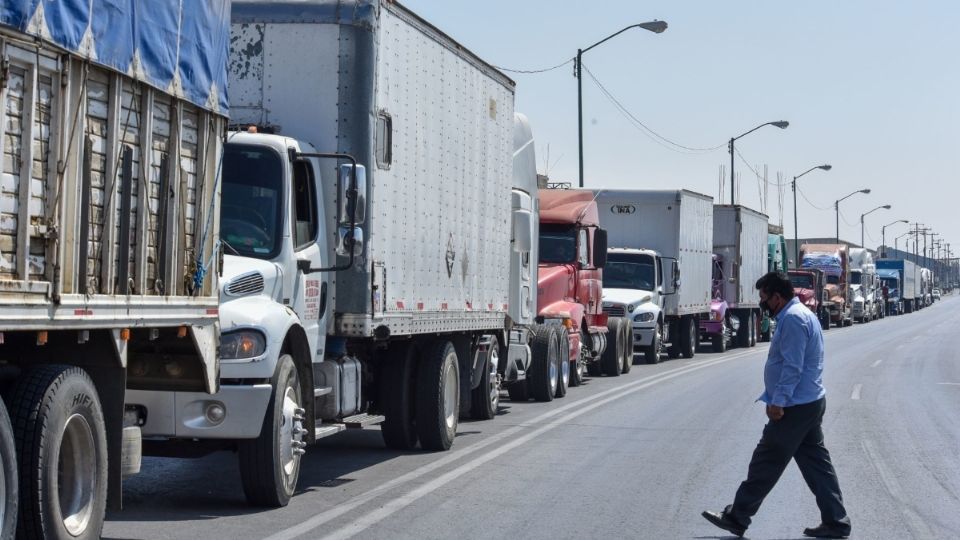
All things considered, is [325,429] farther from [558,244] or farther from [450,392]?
[558,244]

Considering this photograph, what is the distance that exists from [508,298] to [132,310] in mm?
10076

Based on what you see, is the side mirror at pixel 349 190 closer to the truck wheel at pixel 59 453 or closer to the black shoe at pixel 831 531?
the truck wheel at pixel 59 453

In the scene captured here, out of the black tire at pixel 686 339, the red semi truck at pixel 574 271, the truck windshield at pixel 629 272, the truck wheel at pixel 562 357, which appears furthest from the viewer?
the black tire at pixel 686 339

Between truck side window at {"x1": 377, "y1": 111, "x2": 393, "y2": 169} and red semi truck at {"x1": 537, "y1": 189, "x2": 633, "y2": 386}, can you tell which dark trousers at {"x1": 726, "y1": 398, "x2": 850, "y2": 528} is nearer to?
truck side window at {"x1": 377, "y1": 111, "x2": 393, "y2": 169}

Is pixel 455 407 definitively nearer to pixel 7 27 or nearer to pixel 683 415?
pixel 683 415

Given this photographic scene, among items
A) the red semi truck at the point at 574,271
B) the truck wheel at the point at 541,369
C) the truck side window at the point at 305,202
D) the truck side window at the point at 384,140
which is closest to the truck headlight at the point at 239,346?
the truck side window at the point at 305,202

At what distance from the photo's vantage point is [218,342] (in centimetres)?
873

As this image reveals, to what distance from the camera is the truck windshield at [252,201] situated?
10469mm

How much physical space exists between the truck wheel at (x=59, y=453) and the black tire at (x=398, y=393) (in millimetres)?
5853

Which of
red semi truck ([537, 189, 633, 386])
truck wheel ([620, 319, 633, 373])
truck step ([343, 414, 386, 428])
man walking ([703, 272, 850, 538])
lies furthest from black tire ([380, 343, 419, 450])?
truck wheel ([620, 319, 633, 373])

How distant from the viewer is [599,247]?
24.4 meters

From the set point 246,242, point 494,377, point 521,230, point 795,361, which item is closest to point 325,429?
point 246,242

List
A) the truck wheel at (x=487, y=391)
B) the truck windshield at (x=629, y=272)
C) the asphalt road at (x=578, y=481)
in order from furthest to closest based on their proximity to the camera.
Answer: the truck windshield at (x=629, y=272) < the truck wheel at (x=487, y=391) < the asphalt road at (x=578, y=481)

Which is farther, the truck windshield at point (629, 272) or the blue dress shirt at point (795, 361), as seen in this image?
the truck windshield at point (629, 272)
